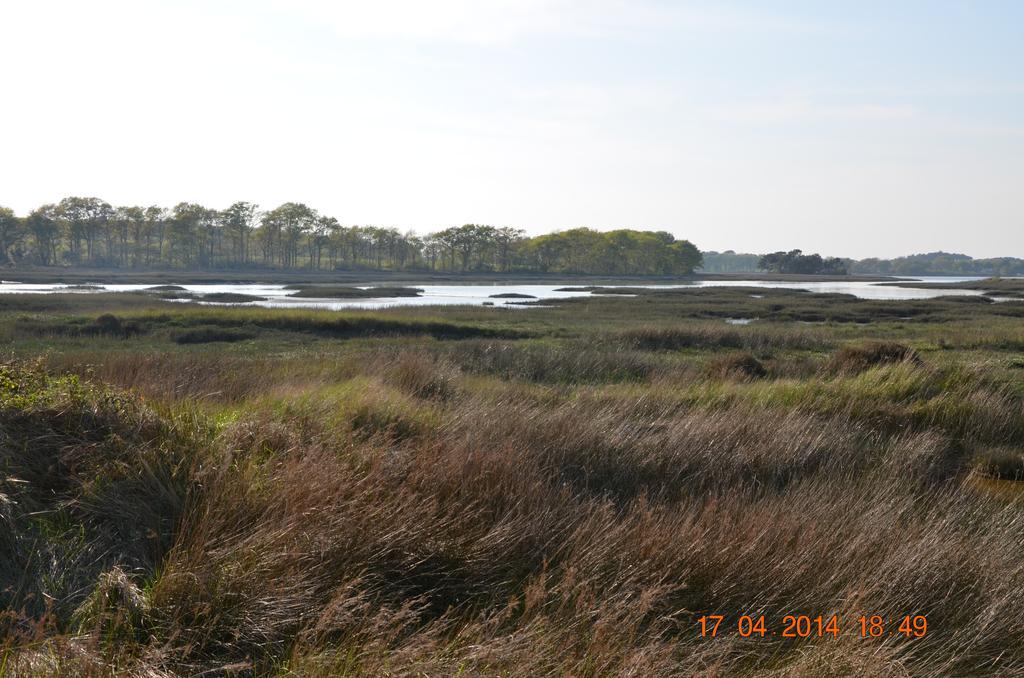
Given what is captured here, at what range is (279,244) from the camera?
421 feet

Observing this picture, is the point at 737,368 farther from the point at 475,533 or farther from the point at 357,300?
the point at 357,300

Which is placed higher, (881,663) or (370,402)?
(370,402)

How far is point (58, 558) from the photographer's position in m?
5.61

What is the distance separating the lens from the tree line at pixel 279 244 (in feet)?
380

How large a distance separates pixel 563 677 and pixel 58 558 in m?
3.70

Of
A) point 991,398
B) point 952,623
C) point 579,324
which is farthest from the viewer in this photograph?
point 579,324

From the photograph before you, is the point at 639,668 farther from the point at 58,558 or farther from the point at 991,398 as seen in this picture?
the point at 991,398

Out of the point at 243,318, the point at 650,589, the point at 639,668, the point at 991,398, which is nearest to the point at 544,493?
the point at 650,589
